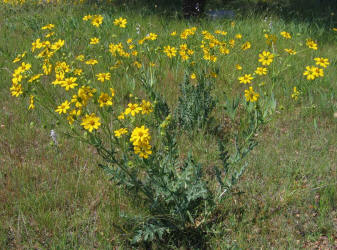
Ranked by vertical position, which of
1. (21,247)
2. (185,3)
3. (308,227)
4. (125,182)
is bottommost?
(308,227)

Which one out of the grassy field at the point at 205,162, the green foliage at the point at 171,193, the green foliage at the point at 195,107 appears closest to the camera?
the green foliage at the point at 171,193

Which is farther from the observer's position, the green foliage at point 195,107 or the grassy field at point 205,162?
the green foliage at point 195,107

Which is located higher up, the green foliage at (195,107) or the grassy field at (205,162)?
the green foliage at (195,107)

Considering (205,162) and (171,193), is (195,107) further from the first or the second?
(171,193)

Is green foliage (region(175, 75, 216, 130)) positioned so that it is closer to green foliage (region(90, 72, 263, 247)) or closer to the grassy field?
the grassy field

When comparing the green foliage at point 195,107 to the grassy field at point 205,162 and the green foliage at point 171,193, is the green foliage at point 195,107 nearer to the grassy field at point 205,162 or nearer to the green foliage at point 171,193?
the grassy field at point 205,162

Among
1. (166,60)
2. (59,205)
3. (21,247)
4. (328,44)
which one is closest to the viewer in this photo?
(21,247)

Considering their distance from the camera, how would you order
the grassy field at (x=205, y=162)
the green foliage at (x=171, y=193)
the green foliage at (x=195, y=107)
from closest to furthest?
the green foliage at (x=171, y=193) → the grassy field at (x=205, y=162) → the green foliage at (x=195, y=107)

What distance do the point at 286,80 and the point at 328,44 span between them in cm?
A: 177

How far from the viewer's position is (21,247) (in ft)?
6.35

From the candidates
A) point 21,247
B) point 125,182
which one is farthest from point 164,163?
point 21,247

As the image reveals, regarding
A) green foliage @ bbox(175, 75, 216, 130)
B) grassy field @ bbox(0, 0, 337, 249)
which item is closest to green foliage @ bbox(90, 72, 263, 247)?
grassy field @ bbox(0, 0, 337, 249)

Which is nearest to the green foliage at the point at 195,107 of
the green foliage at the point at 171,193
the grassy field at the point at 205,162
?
the grassy field at the point at 205,162

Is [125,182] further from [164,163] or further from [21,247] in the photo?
[21,247]
